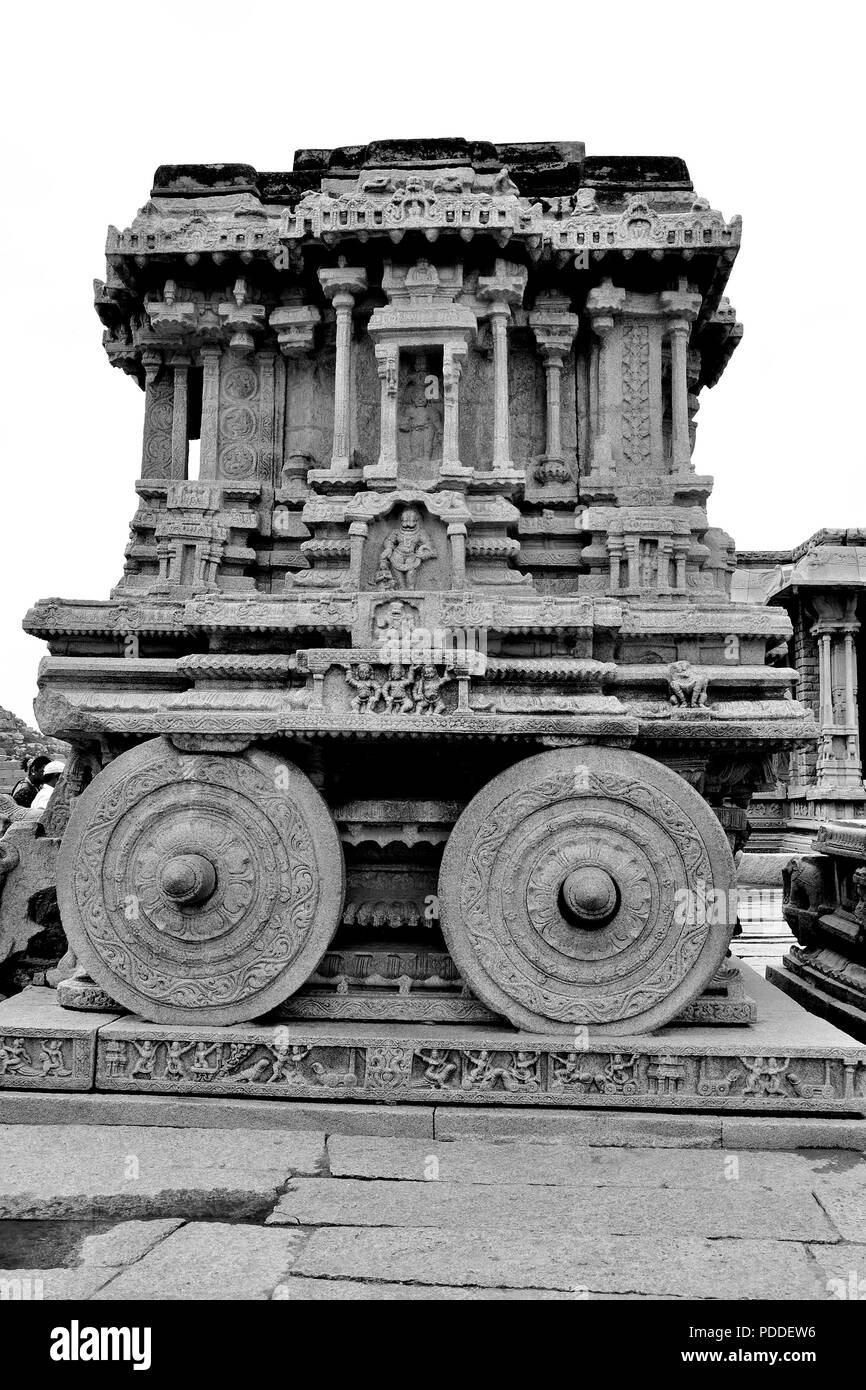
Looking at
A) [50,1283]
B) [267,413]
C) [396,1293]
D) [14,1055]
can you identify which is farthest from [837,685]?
[50,1283]

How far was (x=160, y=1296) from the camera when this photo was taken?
3.42 m

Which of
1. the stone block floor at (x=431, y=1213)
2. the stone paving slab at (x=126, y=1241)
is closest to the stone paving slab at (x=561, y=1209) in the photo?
the stone block floor at (x=431, y=1213)

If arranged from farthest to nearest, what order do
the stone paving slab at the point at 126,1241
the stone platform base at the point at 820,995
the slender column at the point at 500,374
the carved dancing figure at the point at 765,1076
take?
the slender column at the point at 500,374 < the stone platform base at the point at 820,995 < the carved dancing figure at the point at 765,1076 < the stone paving slab at the point at 126,1241

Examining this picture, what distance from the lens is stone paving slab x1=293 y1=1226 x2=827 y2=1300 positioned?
139 inches

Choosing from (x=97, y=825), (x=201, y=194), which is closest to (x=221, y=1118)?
(x=97, y=825)

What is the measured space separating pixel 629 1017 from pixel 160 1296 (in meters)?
2.66

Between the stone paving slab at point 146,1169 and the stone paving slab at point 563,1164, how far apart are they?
0.95 ft

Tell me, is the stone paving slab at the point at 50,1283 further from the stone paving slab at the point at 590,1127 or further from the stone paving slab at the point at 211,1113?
the stone paving slab at the point at 590,1127

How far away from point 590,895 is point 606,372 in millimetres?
5925

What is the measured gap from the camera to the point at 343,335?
909 cm

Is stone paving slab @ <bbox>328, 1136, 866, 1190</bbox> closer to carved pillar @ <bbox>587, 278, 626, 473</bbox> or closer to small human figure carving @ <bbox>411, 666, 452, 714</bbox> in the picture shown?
small human figure carving @ <bbox>411, 666, 452, 714</bbox>

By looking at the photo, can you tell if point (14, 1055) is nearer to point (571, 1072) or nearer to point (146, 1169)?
point (146, 1169)

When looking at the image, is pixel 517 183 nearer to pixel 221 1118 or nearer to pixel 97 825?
pixel 97 825

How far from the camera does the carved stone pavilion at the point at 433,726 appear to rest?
5250 millimetres
